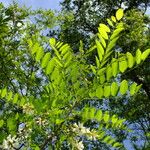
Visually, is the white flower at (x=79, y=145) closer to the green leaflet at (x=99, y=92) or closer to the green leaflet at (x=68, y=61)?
the green leaflet at (x=99, y=92)

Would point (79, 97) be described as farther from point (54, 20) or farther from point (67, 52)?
point (54, 20)

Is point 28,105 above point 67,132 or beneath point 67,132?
above

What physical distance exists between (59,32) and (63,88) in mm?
23452

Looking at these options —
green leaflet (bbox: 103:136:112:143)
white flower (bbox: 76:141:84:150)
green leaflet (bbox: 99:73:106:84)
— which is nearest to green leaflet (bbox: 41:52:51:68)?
green leaflet (bbox: 99:73:106:84)

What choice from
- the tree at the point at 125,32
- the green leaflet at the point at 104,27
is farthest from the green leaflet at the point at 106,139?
the tree at the point at 125,32

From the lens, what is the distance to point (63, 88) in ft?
10.4

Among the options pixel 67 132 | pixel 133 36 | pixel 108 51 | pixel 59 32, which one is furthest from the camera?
pixel 59 32

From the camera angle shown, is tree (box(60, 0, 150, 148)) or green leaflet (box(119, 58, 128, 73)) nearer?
green leaflet (box(119, 58, 128, 73))

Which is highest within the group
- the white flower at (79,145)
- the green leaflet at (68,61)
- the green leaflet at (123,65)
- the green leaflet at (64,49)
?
the green leaflet at (64,49)

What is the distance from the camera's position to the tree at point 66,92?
306cm

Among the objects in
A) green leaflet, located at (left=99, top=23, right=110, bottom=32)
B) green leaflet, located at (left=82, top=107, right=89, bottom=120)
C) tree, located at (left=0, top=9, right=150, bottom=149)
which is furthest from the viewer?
green leaflet, located at (left=82, top=107, right=89, bottom=120)

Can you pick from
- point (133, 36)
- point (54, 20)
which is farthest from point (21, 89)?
point (133, 36)

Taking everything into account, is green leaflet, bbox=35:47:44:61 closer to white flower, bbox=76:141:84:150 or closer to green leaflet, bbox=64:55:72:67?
green leaflet, bbox=64:55:72:67

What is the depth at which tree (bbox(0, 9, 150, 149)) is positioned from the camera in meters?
3.06
